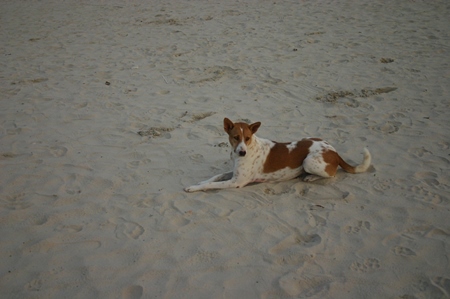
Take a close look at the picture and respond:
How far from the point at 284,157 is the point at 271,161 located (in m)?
0.20

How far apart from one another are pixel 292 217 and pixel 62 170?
138 inches

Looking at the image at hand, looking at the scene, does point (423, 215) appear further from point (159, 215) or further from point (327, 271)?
point (159, 215)

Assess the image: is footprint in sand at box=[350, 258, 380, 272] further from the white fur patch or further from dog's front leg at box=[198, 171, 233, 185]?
dog's front leg at box=[198, 171, 233, 185]

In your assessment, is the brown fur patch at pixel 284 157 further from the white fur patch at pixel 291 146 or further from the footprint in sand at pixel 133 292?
the footprint in sand at pixel 133 292

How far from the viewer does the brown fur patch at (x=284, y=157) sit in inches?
193

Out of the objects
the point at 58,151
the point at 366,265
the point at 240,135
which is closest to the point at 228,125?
the point at 240,135

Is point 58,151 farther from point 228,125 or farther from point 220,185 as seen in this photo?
point 228,125

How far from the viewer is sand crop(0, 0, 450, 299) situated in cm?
351

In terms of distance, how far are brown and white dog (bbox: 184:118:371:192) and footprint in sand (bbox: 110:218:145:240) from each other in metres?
0.94

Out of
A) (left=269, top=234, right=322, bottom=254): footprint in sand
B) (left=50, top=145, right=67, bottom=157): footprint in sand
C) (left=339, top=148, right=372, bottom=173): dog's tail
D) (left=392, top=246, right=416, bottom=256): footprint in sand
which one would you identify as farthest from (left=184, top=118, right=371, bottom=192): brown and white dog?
(left=50, top=145, right=67, bottom=157): footprint in sand

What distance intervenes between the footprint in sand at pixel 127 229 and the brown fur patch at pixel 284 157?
1886mm

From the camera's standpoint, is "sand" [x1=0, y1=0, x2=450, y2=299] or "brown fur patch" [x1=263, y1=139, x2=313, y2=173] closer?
"sand" [x1=0, y1=0, x2=450, y2=299]

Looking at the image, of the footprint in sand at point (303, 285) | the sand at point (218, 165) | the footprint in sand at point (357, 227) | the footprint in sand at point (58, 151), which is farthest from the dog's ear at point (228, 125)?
the footprint in sand at point (58, 151)

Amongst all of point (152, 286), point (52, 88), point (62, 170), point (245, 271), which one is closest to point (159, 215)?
point (152, 286)
